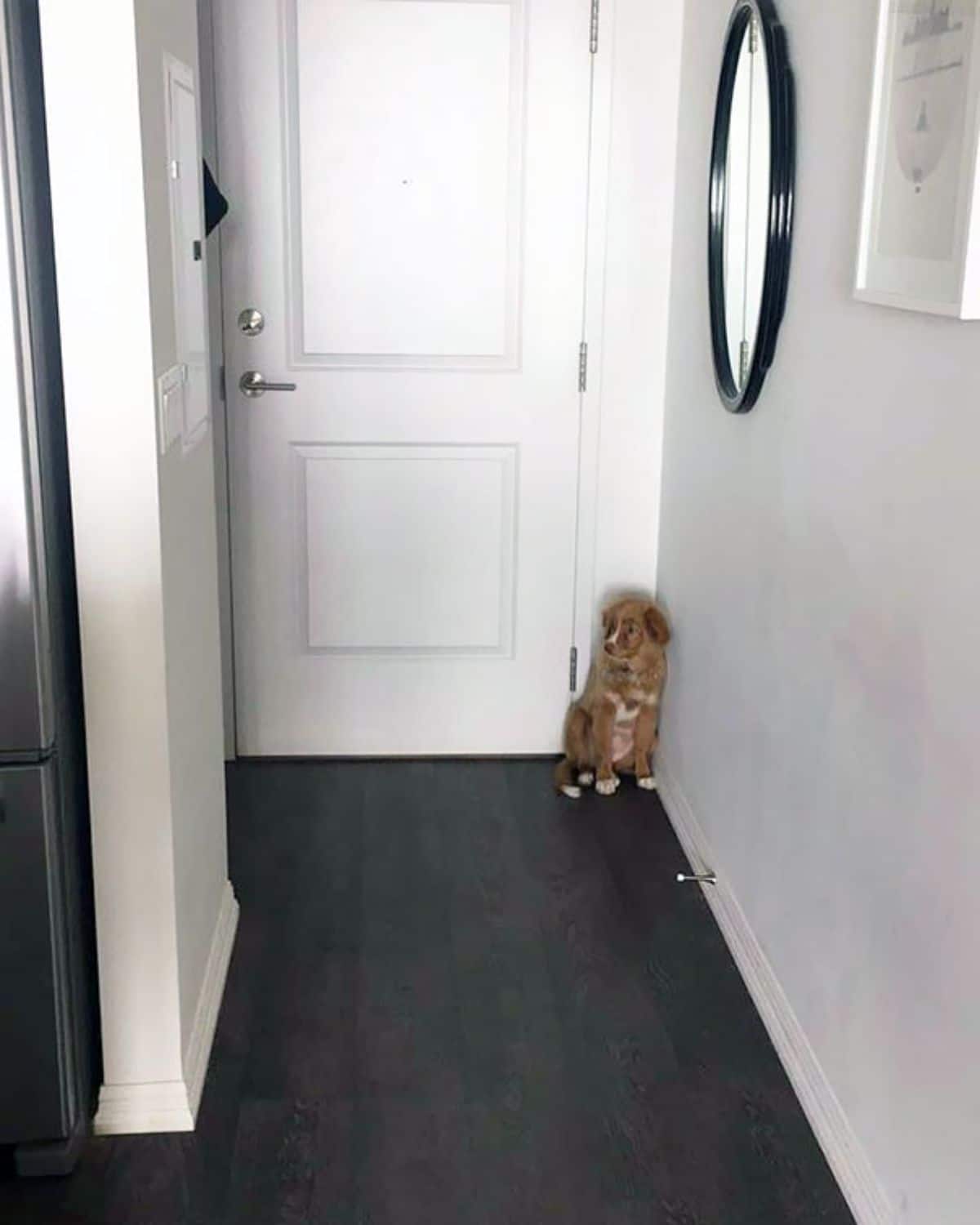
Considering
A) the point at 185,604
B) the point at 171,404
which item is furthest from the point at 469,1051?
the point at 171,404

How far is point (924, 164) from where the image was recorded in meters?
1.76

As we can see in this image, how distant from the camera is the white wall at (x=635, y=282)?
3283 mm

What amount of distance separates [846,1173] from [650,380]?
201cm

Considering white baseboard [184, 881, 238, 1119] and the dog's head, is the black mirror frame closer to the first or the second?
the dog's head

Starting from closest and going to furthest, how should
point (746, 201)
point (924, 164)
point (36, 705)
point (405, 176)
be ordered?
point (924, 164) < point (36, 705) < point (746, 201) < point (405, 176)

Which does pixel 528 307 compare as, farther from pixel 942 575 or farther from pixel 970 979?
pixel 970 979

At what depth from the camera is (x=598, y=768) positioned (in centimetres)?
350

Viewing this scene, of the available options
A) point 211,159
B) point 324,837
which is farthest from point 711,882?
point 211,159

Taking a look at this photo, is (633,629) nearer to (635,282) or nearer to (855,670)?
(635,282)

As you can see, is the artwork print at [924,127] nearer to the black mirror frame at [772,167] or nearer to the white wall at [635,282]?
the black mirror frame at [772,167]

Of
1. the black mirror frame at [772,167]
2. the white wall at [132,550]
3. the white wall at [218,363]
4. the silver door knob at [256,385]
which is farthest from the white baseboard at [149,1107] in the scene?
the silver door knob at [256,385]

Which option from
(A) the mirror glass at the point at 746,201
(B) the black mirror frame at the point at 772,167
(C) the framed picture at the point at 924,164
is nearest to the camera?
(C) the framed picture at the point at 924,164

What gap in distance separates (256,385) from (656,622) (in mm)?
1126

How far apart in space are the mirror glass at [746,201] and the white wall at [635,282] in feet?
1.83
